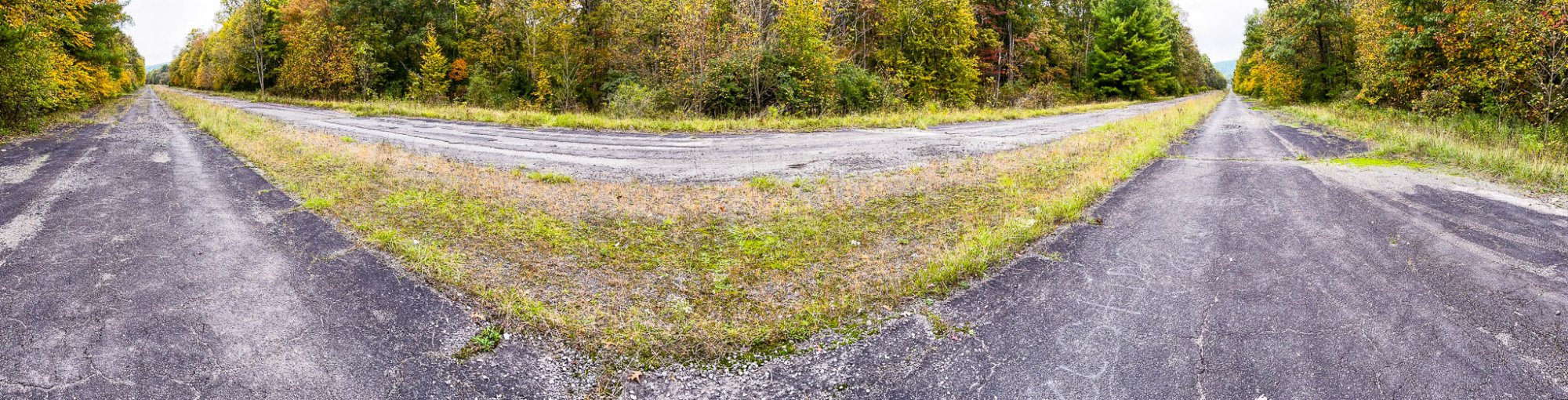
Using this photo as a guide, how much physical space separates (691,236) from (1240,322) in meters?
3.46

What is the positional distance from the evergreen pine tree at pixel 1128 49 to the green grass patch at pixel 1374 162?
113 ft

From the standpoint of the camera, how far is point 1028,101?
2492cm

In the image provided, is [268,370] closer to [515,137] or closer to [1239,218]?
[1239,218]

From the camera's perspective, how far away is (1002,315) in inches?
123

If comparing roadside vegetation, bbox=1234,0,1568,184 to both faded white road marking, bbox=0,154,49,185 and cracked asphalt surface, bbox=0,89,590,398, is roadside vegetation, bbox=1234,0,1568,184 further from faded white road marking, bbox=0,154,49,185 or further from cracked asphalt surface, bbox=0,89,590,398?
faded white road marking, bbox=0,154,49,185

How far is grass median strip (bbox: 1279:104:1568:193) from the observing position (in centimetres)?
626

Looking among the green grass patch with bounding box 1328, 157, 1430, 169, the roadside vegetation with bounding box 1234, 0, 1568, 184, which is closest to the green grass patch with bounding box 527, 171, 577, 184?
the green grass patch with bounding box 1328, 157, 1430, 169

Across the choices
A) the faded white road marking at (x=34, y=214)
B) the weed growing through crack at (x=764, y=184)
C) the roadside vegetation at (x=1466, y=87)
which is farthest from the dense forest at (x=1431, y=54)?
the faded white road marking at (x=34, y=214)

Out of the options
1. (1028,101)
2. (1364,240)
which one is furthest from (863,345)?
(1028,101)

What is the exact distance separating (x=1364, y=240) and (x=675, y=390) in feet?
15.7

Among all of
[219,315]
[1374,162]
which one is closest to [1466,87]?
[1374,162]

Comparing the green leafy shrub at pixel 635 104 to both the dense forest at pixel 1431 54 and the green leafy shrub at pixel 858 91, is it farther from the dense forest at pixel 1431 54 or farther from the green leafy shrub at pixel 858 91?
the dense forest at pixel 1431 54

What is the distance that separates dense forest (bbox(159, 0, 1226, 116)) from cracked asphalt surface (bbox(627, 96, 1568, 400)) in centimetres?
1133

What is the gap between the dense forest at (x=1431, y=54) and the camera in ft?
30.8
